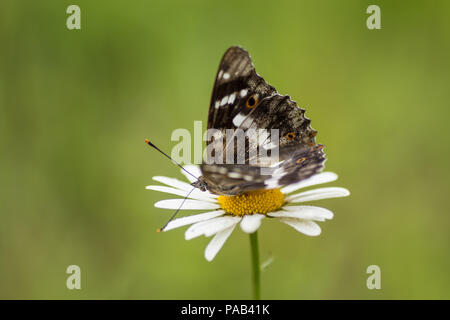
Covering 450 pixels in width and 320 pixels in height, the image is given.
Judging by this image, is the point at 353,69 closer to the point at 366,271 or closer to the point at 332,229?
the point at 332,229

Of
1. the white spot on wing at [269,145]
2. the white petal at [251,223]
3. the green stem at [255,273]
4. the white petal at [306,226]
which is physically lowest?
the green stem at [255,273]

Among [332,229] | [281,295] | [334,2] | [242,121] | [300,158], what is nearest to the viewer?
[300,158]

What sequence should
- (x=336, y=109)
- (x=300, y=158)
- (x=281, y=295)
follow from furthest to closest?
(x=336, y=109) → (x=281, y=295) → (x=300, y=158)

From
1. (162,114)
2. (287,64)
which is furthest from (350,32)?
(162,114)

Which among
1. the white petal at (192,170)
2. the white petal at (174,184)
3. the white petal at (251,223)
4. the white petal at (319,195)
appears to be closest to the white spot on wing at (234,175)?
the white petal at (251,223)

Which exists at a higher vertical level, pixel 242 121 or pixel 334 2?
pixel 334 2

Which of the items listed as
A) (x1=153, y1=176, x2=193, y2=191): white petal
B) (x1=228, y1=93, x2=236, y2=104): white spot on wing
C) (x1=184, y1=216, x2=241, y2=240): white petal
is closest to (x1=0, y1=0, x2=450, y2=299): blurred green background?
(x1=153, y1=176, x2=193, y2=191): white petal

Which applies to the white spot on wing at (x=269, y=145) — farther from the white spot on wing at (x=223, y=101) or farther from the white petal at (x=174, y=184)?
the white petal at (x=174, y=184)
